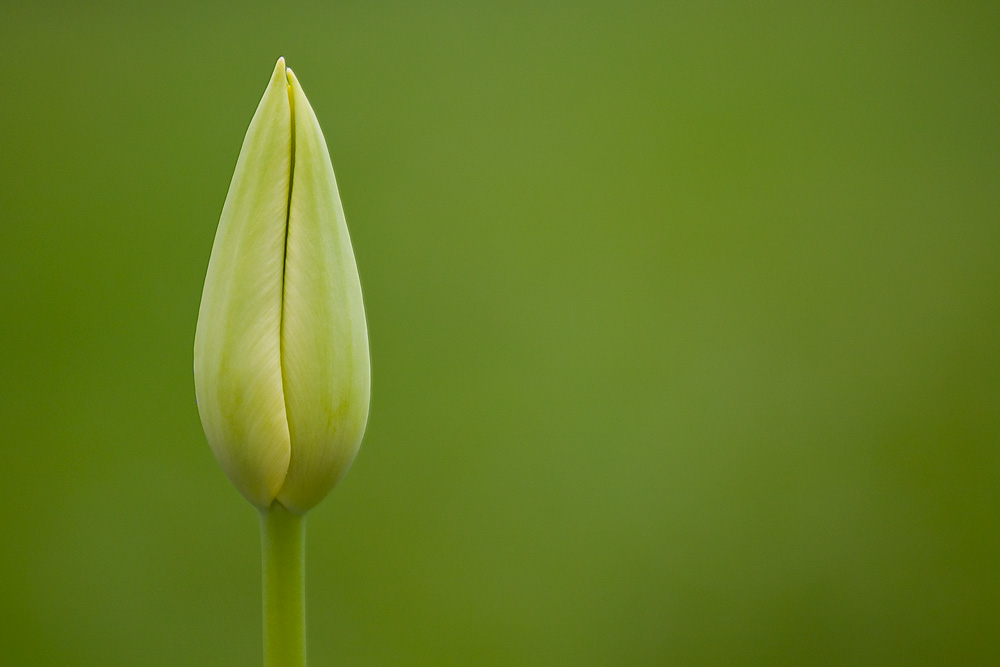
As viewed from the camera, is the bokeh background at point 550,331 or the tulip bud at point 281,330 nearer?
the tulip bud at point 281,330

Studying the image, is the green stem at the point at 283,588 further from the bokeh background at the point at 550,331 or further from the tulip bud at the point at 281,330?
the bokeh background at the point at 550,331

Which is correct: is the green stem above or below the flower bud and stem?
below

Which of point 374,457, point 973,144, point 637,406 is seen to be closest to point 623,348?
point 637,406

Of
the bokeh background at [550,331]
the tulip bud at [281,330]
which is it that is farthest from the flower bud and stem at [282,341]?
the bokeh background at [550,331]

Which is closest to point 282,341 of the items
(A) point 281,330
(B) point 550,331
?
(A) point 281,330

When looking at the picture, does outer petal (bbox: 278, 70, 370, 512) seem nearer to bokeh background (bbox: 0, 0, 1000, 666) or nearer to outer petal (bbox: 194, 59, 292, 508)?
outer petal (bbox: 194, 59, 292, 508)

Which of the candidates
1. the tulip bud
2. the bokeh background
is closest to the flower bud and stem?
the tulip bud

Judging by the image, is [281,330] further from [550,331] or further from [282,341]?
[550,331]

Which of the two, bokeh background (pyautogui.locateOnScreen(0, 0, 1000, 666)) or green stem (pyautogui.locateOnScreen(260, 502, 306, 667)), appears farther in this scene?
bokeh background (pyautogui.locateOnScreen(0, 0, 1000, 666))

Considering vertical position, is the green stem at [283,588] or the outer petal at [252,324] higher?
the outer petal at [252,324]

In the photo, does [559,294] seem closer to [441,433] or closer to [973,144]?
[441,433]
